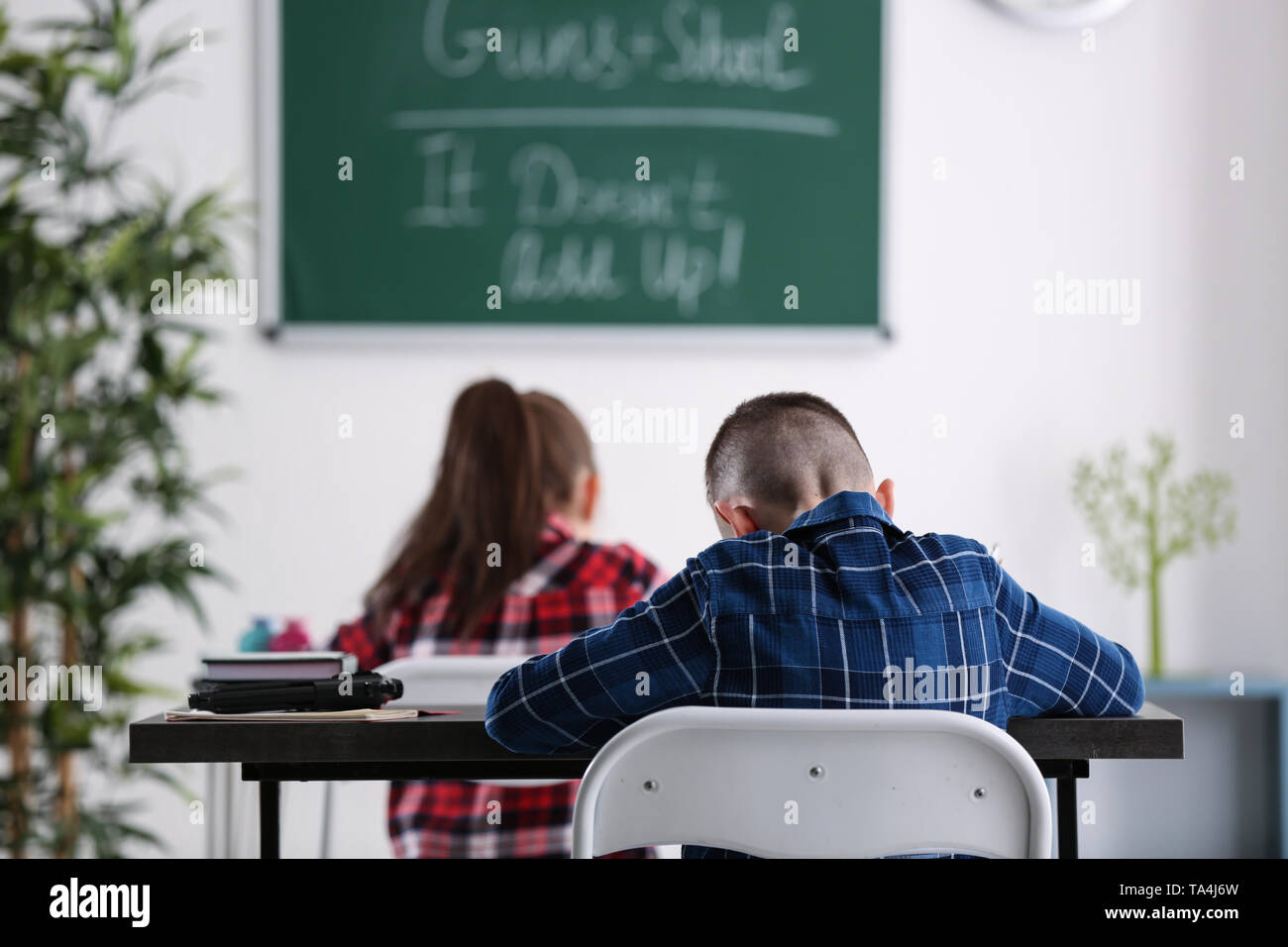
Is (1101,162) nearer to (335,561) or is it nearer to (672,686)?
(335,561)

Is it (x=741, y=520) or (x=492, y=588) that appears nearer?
(x=741, y=520)

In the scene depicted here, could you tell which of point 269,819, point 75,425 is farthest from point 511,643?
point 75,425

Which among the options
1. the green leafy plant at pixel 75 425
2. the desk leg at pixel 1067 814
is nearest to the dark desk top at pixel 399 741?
the desk leg at pixel 1067 814

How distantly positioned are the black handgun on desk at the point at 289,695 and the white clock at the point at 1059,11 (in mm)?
2360

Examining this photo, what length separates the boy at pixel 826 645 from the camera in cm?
99

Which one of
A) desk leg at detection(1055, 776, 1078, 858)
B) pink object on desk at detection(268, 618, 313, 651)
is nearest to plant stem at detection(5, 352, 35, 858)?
pink object on desk at detection(268, 618, 313, 651)

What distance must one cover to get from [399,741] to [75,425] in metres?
1.69

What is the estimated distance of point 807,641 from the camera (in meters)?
0.99

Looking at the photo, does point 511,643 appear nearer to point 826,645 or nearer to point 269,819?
point 269,819

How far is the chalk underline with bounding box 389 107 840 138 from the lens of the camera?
2773 millimetres

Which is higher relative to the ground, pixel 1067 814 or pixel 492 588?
pixel 492 588

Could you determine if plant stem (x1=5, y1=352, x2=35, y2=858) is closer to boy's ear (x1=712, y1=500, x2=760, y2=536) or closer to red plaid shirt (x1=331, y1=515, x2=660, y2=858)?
red plaid shirt (x1=331, y1=515, x2=660, y2=858)

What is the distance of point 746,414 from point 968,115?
6.06ft

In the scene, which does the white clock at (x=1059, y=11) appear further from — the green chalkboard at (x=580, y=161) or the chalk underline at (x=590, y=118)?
the chalk underline at (x=590, y=118)
